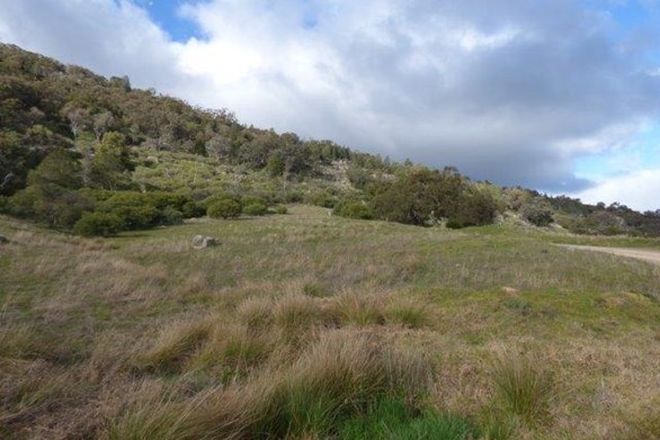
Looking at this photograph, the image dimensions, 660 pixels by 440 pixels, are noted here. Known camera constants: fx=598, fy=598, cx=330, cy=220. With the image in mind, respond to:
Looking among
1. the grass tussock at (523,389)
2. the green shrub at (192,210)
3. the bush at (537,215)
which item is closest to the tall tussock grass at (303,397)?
the grass tussock at (523,389)

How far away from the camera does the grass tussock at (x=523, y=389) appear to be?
4.17 m

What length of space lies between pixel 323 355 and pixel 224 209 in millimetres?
30778

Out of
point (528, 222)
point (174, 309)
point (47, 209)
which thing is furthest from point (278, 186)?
point (174, 309)

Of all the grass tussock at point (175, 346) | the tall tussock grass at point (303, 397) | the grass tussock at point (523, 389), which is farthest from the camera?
the grass tussock at point (175, 346)

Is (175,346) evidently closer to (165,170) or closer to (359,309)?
(359,309)

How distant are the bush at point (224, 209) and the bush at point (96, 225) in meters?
8.09

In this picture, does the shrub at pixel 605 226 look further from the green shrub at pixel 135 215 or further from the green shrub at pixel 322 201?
the green shrub at pixel 135 215

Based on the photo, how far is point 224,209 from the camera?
3462cm

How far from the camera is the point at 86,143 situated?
6241 centimetres

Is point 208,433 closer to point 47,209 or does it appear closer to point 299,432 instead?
point 299,432

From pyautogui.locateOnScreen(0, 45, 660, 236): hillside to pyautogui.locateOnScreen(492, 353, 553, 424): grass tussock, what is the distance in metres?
24.2

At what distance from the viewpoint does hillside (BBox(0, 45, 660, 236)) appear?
32188 millimetres

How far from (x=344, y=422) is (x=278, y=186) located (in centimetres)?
5987

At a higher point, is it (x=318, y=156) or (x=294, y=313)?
(x=318, y=156)
